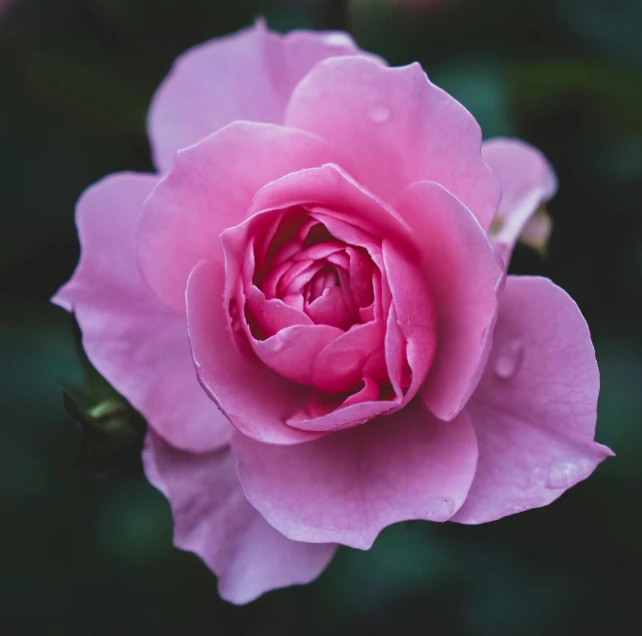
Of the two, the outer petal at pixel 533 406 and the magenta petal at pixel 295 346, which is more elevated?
the magenta petal at pixel 295 346

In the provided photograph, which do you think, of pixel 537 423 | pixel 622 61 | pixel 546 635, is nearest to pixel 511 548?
pixel 546 635

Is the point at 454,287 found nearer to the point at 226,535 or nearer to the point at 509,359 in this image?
the point at 509,359

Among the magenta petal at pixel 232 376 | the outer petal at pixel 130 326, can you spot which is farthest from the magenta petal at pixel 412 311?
the outer petal at pixel 130 326

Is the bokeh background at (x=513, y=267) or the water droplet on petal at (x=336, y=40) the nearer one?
the water droplet on petal at (x=336, y=40)

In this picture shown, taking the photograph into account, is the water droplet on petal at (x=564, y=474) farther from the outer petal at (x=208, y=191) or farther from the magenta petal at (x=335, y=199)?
the outer petal at (x=208, y=191)

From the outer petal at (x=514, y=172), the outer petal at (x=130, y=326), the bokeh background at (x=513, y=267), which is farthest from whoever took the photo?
the bokeh background at (x=513, y=267)

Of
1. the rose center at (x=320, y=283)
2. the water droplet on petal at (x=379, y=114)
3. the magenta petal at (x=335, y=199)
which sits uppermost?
the water droplet on petal at (x=379, y=114)

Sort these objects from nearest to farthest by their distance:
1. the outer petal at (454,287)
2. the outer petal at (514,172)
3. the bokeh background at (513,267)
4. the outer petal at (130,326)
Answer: the outer petal at (454,287) < the outer petal at (130,326) < the outer petal at (514,172) < the bokeh background at (513,267)

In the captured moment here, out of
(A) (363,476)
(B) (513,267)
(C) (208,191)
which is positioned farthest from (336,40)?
(A) (363,476)

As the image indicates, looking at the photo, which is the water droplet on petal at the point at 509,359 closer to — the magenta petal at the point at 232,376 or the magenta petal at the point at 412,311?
the magenta petal at the point at 412,311
